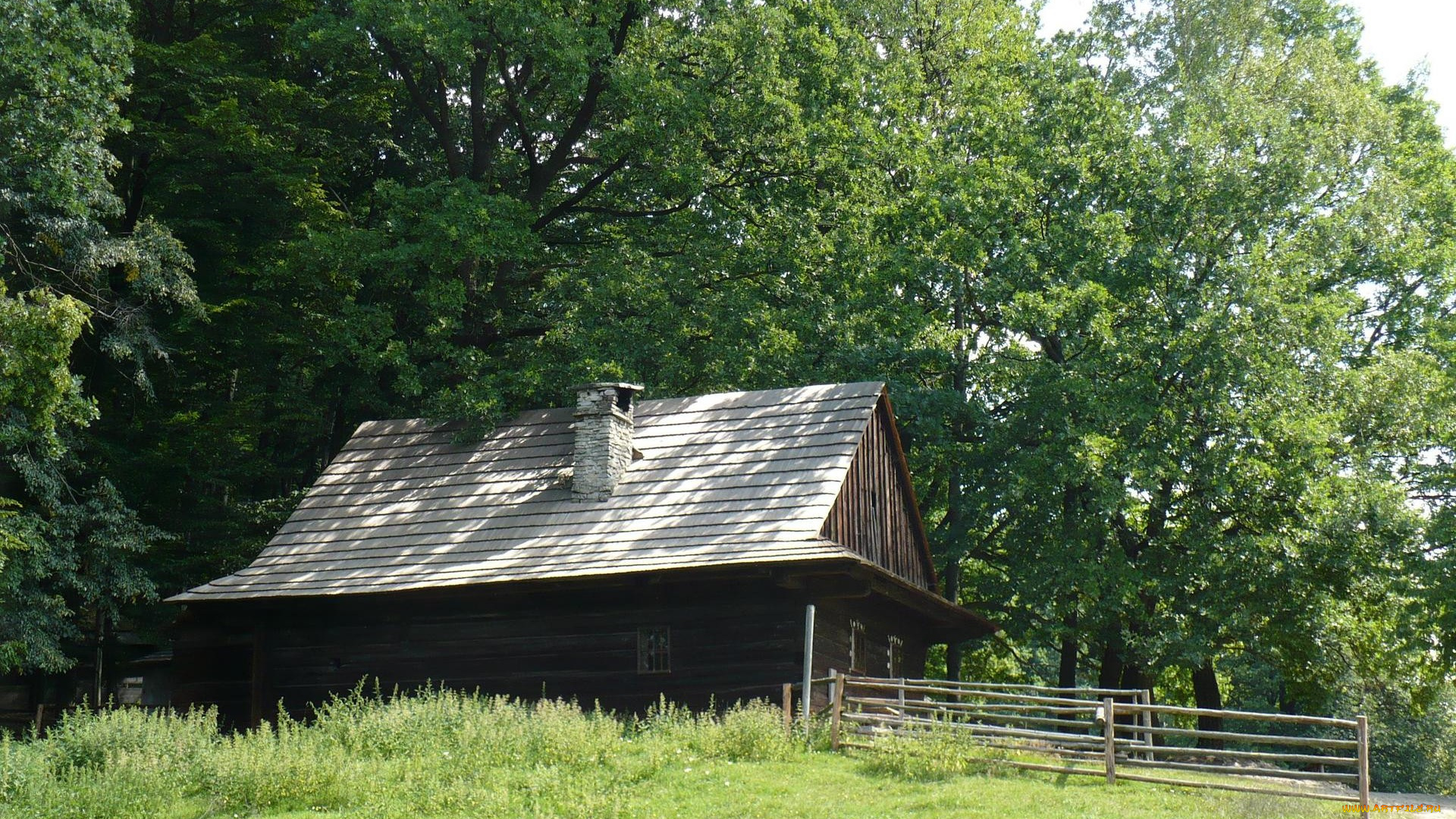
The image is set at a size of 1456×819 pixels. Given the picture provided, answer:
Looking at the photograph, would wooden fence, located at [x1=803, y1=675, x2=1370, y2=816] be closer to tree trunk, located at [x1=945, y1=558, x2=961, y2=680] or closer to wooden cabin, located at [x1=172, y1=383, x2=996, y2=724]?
wooden cabin, located at [x1=172, y1=383, x2=996, y2=724]

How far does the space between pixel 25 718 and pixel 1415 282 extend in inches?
1256

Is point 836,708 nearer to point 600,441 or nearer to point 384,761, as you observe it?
point 384,761

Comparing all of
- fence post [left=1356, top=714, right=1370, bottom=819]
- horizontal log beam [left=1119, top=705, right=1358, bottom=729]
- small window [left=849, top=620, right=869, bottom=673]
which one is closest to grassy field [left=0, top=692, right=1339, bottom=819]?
fence post [left=1356, top=714, right=1370, bottom=819]

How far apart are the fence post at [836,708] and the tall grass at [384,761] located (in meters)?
0.64

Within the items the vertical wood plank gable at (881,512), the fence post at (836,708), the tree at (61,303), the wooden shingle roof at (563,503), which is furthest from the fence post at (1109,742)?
the tree at (61,303)

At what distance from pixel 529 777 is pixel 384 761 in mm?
2224

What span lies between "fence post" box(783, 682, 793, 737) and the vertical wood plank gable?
2.82m

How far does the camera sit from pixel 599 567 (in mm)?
19484

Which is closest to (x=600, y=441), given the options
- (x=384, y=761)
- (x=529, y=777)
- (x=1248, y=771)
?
(x=384, y=761)

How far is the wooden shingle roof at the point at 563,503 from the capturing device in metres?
19.8

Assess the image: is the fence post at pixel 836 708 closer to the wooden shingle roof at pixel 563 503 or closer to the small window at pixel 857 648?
the wooden shingle roof at pixel 563 503

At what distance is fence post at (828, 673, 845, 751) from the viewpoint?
16250 mm

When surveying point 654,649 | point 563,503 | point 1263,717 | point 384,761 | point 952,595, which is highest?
point 563,503

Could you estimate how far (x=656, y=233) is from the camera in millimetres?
31391
